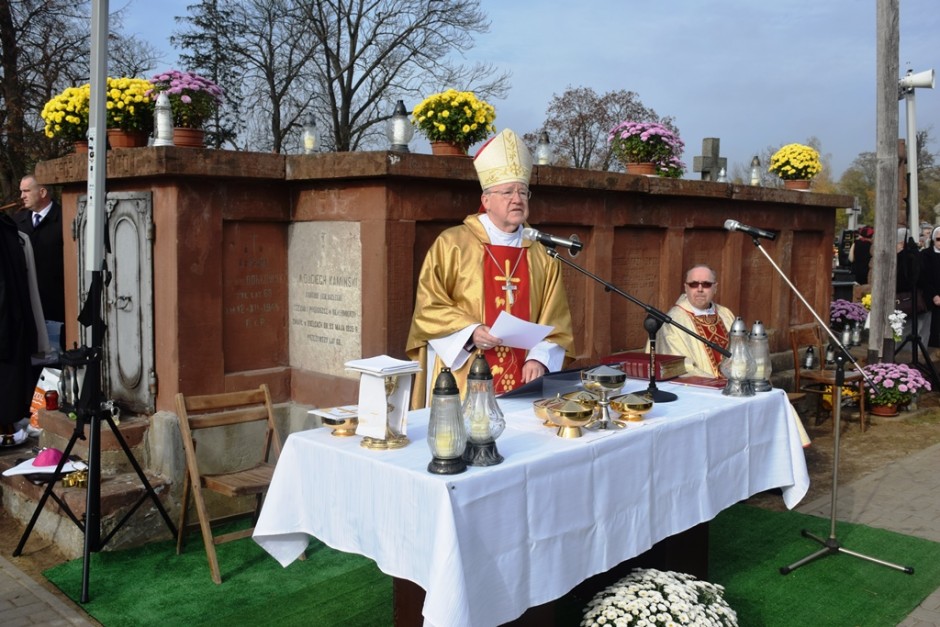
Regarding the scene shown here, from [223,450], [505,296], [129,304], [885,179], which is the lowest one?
[223,450]

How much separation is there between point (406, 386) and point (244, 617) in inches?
70.0

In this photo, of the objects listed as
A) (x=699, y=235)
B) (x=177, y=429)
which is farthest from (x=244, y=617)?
(x=699, y=235)

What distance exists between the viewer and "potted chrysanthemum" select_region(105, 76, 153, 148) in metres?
5.75

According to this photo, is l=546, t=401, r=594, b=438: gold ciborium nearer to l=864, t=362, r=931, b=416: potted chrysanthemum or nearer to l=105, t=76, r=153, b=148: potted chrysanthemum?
l=105, t=76, r=153, b=148: potted chrysanthemum

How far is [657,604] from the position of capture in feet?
11.0

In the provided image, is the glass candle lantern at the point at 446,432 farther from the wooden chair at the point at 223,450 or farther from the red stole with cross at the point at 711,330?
the red stole with cross at the point at 711,330

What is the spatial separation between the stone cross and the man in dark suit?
702 cm

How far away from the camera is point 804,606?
4578mm

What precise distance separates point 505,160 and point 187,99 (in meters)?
2.21

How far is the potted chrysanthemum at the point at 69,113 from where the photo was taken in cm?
603

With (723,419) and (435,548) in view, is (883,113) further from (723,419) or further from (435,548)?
(435,548)

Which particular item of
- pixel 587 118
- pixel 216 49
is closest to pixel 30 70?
pixel 216 49

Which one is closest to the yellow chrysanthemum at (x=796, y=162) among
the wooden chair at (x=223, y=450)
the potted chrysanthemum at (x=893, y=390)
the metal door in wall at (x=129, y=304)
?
the potted chrysanthemum at (x=893, y=390)

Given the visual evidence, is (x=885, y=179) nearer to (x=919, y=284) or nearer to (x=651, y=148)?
(x=919, y=284)
